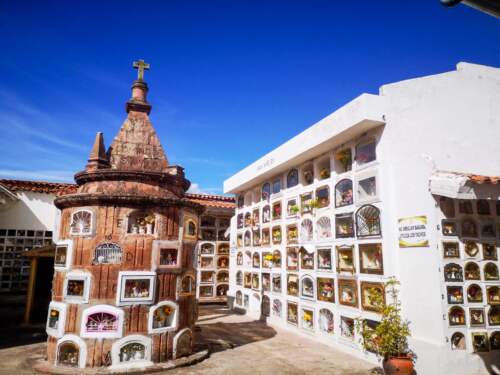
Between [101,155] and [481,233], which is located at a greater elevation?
[101,155]

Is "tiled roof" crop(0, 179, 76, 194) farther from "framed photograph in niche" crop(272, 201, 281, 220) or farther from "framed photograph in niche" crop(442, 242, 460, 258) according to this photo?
"framed photograph in niche" crop(442, 242, 460, 258)

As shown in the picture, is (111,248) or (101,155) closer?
(111,248)

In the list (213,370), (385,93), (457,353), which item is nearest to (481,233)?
(457,353)

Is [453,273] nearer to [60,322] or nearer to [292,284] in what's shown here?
[292,284]

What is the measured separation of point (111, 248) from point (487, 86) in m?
11.0

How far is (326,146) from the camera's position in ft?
36.7

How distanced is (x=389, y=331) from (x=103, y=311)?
21.3ft

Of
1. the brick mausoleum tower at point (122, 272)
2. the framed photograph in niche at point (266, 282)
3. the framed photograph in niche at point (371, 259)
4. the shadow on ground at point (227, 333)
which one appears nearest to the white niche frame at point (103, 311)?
the brick mausoleum tower at point (122, 272)

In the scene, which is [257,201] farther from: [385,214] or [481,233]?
[481,233]

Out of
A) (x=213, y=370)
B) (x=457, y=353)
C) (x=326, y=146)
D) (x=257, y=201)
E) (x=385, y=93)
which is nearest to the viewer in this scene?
(x=457, y=353)

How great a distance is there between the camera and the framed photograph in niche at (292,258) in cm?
1276

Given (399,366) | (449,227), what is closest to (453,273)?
(449,227)

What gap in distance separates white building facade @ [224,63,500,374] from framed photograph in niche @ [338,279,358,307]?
4 centimetres

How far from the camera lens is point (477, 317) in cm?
796
